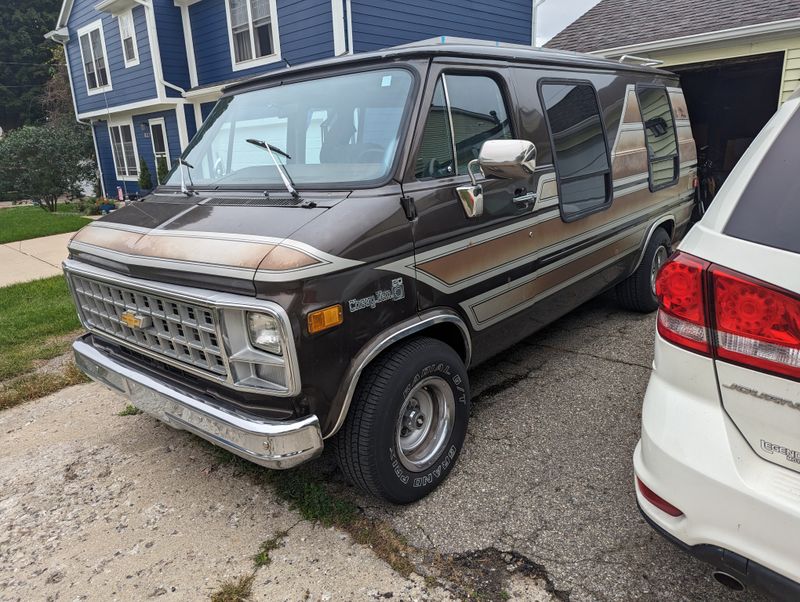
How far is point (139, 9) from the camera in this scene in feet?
48.1

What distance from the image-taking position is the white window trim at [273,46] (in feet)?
38.2

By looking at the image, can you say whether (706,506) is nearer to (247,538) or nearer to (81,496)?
(247,538)

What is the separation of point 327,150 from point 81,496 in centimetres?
237

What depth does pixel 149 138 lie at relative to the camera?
1722 centimetres

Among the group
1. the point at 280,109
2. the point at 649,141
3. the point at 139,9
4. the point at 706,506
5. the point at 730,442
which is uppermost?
the point at 139,9

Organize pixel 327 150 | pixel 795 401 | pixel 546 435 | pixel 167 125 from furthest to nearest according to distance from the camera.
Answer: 1. pixel 167 125
2. pixel 546 435
3. pixel 327 150
4. pixel 795 401

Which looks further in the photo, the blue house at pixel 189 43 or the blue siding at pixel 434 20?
the blue house at pixel 189 43

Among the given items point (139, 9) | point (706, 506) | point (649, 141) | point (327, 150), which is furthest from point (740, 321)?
point (139, 9)

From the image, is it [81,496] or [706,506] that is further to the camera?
[81,496]

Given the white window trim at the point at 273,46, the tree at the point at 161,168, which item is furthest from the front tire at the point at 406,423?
the tree at the point at 161,168

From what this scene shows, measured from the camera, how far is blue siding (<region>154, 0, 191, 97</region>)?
561 inches

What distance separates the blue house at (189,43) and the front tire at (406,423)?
9.14 m

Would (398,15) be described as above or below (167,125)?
above

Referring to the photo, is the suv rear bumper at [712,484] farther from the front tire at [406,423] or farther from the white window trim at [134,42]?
the white window trim at [134,42]
